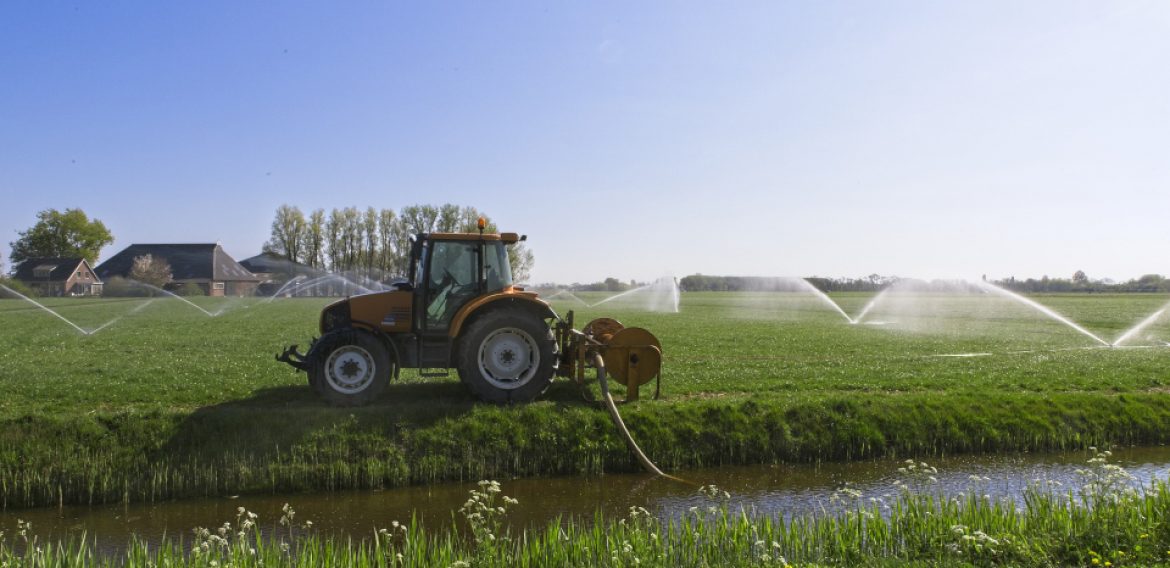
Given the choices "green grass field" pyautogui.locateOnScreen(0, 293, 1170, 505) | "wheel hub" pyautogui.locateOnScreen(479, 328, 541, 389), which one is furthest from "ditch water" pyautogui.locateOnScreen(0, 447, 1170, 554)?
"wheel hub" pyautogui.locateOnScreen(479, 328, 541, 389)

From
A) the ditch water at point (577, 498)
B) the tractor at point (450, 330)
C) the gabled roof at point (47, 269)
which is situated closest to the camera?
the ditch water at point (577, 498)

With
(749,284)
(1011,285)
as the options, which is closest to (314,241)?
(749,284)

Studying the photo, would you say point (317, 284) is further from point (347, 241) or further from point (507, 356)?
point (507, 356)

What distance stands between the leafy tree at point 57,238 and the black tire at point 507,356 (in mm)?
96785

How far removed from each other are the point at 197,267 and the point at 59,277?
14258 millimetres

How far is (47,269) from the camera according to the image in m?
80.8

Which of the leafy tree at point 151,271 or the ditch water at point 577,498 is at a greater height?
the leafy tree at point 151,271

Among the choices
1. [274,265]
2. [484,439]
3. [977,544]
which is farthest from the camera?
[274,265]

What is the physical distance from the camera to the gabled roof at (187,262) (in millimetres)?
89562

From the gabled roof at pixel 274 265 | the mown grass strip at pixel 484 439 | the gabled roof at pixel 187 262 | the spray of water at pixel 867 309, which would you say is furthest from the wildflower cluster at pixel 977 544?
the gabled roof at pixel 187 262

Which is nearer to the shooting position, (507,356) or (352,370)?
(352,370)

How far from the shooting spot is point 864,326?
31.0 m

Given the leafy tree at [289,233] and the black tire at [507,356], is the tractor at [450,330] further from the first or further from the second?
the leafy tree at [289,233]

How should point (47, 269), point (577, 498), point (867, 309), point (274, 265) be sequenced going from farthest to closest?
1. point (274, 265)
2. point (47, 269)
3. point (867, 309)
4. point (577, 498)
